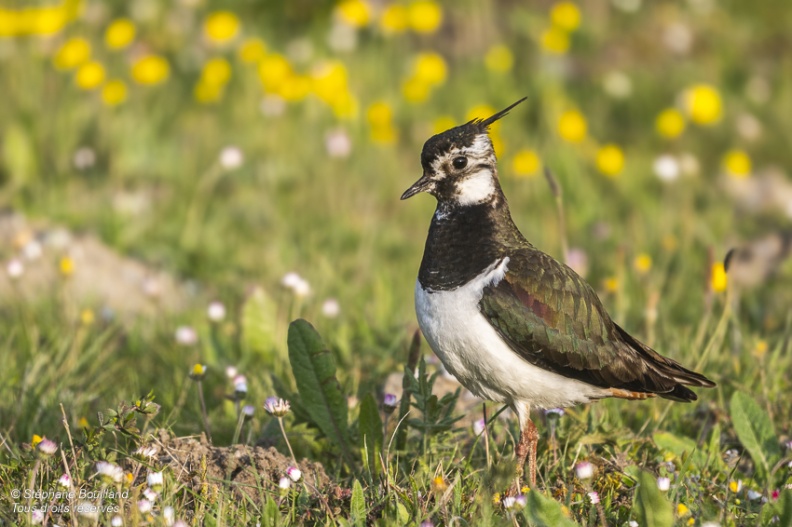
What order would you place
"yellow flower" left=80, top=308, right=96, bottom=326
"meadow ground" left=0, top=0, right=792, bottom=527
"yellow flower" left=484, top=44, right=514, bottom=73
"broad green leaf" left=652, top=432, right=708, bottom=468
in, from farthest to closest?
1. "yellow flower" left=484, top=44, right=514, bottom=73
2. "yellow flower" left=80, top=308, right=96, bottom=326
3. "broad green leaf" left=652, top=432, right=708, bottom=468
4. "meadow ground" left=0, top=0, right=792, bottom=527

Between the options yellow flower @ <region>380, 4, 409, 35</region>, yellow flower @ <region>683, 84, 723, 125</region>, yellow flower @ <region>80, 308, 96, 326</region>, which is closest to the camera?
yellow flower @ <region>80, 308, 96, 326</region>

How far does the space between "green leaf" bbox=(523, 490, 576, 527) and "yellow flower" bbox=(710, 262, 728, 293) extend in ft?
5.41

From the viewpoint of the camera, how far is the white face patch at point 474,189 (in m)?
3.79

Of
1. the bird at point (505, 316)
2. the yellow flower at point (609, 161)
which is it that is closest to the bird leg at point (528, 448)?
the bird at point (505, 316)

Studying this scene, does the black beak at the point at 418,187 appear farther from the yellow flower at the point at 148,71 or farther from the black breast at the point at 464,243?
the yellow flower at the point at 148,71

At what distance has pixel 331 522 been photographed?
324cm

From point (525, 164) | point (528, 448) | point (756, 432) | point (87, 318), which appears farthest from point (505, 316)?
point (525, 164)

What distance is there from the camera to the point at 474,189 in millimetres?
3793

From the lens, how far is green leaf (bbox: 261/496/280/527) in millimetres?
3203

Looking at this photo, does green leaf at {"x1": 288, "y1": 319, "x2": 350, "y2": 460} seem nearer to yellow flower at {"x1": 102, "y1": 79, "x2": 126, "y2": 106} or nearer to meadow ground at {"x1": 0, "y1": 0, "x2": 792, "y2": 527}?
meadow ground at {"x1": 0, "y1": 0, "x2": 792, "y2": 527}

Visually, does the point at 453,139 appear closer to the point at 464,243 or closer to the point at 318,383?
the point at 464,243

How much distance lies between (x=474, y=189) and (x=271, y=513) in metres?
1.38

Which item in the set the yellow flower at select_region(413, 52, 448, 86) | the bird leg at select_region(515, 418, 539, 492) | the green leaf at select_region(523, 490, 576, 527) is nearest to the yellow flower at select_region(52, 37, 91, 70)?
the yellow flower at select_region(413, 52, 448, 86)

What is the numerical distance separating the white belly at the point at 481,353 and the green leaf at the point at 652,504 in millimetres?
593
